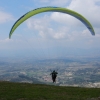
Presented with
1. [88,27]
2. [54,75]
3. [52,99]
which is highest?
[88,27]

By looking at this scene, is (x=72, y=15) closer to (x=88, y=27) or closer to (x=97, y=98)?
(x=88, y=27)

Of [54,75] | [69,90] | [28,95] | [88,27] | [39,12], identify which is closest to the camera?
[39,12]

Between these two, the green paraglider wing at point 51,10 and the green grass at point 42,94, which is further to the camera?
the green grass at point 42,94

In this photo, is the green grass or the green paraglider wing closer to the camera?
the green paraglider wing

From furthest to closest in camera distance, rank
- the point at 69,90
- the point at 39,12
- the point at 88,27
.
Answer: the point at 69,90 → the point at 88,27 → the point at 39,12

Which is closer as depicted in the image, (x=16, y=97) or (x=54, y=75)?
(x=16, y=97)

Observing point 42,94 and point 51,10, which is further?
point 42,94

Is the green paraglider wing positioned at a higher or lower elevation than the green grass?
higher

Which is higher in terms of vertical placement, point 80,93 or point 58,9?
point 58,9

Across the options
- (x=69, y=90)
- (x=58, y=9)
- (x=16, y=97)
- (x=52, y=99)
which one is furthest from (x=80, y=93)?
(x=58, y=9)

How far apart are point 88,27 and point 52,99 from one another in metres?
9.69

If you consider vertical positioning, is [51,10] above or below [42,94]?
above

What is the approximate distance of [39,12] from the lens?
949 inches

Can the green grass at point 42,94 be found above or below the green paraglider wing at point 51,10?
below
